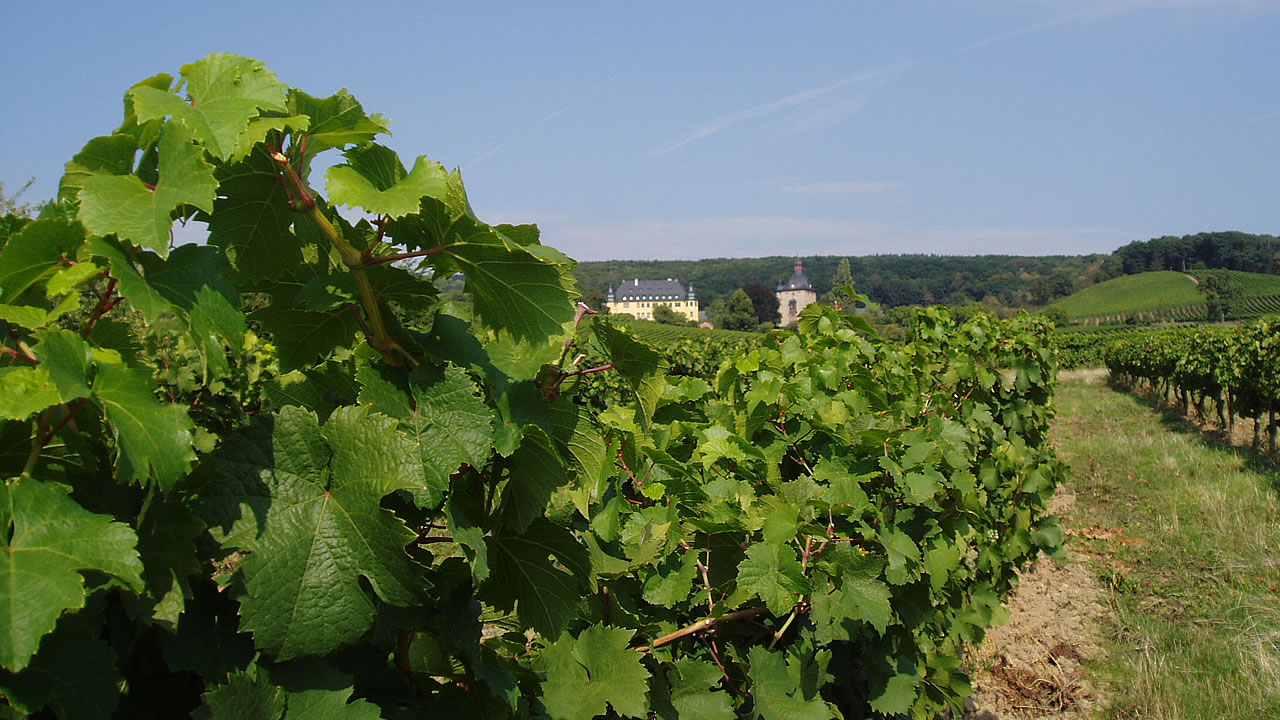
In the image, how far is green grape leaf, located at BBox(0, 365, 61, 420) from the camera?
70cm

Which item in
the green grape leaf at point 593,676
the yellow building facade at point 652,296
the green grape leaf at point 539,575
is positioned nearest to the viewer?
the green grape leaf at point 539,575

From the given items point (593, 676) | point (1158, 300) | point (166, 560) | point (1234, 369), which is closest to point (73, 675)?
point (166, 560)

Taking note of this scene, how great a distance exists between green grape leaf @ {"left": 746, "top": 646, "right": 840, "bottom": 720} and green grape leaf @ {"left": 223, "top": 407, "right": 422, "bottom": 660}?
1183 mm

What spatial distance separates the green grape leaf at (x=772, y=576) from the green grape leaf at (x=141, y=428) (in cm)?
135

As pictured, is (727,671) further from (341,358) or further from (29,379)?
(29,379)

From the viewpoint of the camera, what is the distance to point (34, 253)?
793 mm

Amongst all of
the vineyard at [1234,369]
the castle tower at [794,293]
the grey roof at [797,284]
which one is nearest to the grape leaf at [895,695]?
the vineyard at [1234,369]

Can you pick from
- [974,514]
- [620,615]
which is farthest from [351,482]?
[974,514]

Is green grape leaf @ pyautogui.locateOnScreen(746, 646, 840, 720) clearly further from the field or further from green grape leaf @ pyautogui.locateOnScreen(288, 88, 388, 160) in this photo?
the field

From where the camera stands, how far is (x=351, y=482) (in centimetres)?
96

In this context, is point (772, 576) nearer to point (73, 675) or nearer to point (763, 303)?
point (73, 675)

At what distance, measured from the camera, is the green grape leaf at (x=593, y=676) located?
1398mm

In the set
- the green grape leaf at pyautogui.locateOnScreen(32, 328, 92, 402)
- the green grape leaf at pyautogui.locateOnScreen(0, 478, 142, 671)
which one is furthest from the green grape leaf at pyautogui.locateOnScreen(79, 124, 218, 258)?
the green grape leaf at pyautogui.locateOnScreen(0, 478, 142, 671)

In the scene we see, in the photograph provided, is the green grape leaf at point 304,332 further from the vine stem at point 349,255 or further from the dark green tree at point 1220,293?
the dark green tree at point 1220,293
